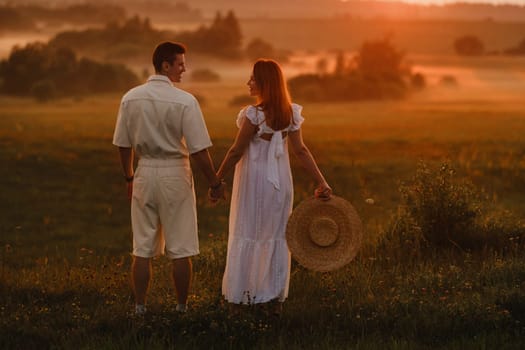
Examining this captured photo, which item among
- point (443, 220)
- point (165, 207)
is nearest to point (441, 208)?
point (443, 220)

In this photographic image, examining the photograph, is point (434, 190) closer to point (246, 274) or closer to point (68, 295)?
point (246, 274)

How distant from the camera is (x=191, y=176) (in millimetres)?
7223

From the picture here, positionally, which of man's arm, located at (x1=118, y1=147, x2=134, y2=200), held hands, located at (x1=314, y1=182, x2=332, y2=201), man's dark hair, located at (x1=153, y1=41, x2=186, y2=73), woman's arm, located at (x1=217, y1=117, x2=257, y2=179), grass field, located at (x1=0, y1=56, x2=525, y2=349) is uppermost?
man's dark hair, located at (x1=153, y1=41, x2=186, y2=73)

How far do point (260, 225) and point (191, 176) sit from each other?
78 cm

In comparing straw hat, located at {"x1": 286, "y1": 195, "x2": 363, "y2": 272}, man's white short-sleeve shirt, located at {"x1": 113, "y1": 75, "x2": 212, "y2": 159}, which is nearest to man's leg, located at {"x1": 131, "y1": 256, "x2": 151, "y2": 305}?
man's white short-sleeve shirt, located at {"x1": 113, "y1": 75, "x2": 212, "y2": 159}

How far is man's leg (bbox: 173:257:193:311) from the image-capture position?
714 centimetres

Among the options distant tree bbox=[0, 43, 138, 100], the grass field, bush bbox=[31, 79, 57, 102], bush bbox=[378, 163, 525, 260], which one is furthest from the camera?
distant tree bbox=[0, 43, 138, 100]

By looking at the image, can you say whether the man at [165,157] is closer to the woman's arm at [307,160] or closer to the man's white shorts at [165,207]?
the man's white shorts at [165,207]

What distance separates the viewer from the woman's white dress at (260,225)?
7312mm

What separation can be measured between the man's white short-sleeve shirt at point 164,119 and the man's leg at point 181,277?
947mm

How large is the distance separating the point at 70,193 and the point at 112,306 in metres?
12.5

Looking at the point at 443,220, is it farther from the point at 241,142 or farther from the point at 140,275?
the point at 140,275

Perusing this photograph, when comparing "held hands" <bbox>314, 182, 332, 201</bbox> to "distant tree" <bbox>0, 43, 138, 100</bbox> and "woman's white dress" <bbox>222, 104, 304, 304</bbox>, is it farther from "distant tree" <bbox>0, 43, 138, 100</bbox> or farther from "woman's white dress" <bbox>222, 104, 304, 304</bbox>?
"distant tree" <bbox>0, 43, 138, 100</bbox>

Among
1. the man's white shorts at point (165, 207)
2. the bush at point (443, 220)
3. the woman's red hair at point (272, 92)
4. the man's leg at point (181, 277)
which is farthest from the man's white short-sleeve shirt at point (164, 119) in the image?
the bush at point (443, 220)
